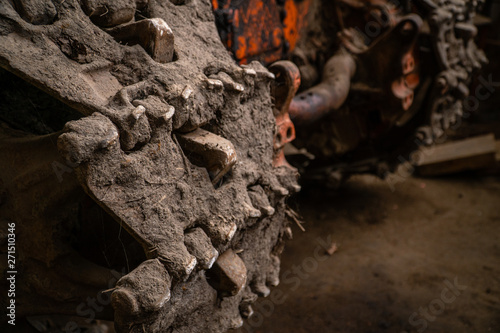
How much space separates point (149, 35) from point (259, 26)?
65cm

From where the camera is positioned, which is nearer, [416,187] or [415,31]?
[415,31]

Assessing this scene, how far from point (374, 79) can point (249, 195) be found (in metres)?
1.31

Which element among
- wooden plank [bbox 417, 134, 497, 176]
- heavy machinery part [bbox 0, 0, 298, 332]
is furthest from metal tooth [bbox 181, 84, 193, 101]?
wooden plank [bbox 417, 134, 497, 176]

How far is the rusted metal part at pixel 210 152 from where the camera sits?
896mm

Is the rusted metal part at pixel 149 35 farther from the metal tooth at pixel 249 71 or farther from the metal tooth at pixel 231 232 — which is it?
the metal tooth at pixel 231 232

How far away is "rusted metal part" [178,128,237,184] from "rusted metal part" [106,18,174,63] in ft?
0.62

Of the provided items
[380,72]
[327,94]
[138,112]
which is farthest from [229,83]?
[380,72]

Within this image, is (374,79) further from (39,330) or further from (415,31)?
(39,330)

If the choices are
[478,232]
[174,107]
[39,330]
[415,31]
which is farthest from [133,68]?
[478,232]

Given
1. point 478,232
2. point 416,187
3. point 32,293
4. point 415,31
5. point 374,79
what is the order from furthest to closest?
point 416,187 < point 478,232 < point 374,79 < point 415,31 < point 32,293

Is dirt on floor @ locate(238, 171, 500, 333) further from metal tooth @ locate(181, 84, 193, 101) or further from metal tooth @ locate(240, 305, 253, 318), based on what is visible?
metal tooth @ locate(181, 84, 193, 101)

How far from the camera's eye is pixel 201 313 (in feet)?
3.02

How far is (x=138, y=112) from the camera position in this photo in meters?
0.78

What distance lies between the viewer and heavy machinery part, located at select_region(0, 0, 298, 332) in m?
0.76
